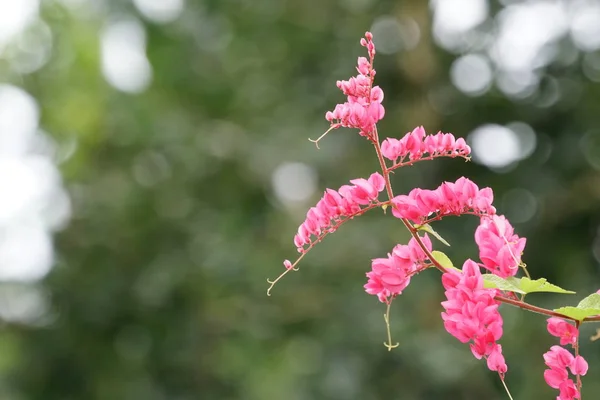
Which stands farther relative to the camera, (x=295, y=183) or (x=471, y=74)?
(x=295, y=183)

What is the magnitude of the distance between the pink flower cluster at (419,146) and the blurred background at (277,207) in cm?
309

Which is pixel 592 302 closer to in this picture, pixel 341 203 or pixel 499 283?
pixel 499 283

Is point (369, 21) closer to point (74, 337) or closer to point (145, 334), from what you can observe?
point (145, 334)

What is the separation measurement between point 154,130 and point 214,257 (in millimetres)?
862

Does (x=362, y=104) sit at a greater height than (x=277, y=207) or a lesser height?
lesser

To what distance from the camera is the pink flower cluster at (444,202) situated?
2.19 feet

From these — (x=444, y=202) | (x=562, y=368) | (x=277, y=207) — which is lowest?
(x=562, y=368)

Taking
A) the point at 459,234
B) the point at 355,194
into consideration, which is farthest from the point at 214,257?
the point at 355,194

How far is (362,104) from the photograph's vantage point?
0.68 m

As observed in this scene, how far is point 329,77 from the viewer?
4648mm

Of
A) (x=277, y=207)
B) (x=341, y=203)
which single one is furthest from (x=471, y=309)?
(x=277, y=207)

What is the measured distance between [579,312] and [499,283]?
0.22ft

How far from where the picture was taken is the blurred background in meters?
4.00

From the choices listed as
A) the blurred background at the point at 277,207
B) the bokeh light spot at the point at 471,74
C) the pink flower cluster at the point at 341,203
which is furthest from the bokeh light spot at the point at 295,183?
the pink flower cluster at the point at 341,203
